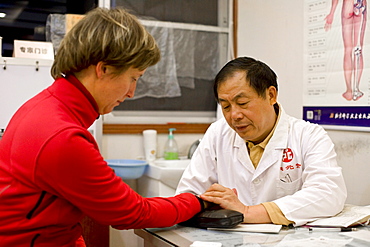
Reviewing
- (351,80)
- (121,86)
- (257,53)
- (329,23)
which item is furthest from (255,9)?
(121,86)

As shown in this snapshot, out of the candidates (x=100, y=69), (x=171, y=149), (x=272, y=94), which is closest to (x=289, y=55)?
(x=171, y=149)

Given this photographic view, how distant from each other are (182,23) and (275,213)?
87.8 inches

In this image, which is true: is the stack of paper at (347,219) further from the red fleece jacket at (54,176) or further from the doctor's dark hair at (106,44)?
the doctor's dark hair at (106,44)

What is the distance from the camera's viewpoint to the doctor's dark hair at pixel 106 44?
1.11 m

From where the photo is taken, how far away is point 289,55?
2.88 m

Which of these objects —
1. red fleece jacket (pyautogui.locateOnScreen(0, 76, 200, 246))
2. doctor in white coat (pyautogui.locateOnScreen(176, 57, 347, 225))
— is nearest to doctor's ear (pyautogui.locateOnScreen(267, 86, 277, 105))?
doctor in white coat (pyautogui.locateOnScreen(176, 57, 347, 225))

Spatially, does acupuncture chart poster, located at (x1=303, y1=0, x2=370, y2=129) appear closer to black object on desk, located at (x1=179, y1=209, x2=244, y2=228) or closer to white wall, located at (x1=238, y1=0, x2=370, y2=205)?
white wall, located at (x1=238, y1=0, x2=370, y2=205)

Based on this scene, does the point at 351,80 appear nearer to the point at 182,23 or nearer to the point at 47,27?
the point at 182,23

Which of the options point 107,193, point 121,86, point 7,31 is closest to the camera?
point 107,193

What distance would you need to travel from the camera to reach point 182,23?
11.2ft

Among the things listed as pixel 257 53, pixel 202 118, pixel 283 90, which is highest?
pixel 257 53

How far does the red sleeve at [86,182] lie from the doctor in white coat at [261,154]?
1.43 feet

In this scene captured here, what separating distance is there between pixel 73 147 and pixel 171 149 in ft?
7.32

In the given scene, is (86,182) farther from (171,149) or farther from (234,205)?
(171,149)
